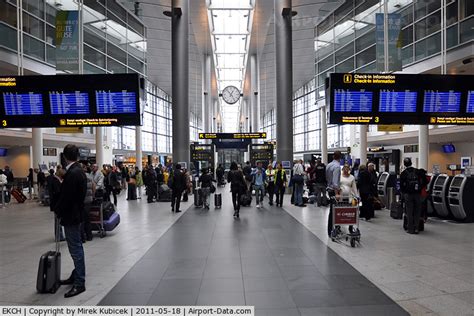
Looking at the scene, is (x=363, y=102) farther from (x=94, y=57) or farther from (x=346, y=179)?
(x=94, y=57)

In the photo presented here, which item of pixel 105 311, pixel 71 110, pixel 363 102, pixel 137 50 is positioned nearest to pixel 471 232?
pixel 363 102

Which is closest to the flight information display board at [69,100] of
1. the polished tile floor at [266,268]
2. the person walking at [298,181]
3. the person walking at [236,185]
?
the polished tile floor at [266,268]

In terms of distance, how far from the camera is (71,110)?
10.5 metres

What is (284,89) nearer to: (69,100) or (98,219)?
(69,100)

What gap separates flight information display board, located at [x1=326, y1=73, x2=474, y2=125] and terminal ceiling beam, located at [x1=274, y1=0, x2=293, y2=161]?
11.2 metres

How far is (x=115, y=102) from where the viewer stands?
10.5 meters

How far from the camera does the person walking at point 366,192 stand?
11008 mm

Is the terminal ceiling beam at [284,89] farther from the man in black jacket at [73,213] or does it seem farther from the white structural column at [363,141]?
the man in black jacket at [73,213]

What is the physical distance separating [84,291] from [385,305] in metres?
3.90

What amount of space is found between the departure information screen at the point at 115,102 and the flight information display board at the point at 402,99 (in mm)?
5705

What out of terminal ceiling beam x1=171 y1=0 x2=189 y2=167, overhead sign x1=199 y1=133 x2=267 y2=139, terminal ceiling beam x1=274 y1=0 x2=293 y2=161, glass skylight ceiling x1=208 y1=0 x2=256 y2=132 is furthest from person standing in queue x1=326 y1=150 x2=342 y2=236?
glass skylight ceiling x1=208 y1=0 x2=256 y2=132

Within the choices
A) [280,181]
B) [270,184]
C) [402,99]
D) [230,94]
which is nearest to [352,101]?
[402,99]

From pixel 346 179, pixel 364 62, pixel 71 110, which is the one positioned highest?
pixel 364 62

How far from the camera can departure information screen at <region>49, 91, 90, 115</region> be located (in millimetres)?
10391
